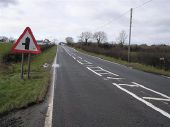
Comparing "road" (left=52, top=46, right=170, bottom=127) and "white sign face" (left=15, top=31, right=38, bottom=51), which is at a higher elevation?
"white sign face" (left=15, top=31, right=38, bottom=51)

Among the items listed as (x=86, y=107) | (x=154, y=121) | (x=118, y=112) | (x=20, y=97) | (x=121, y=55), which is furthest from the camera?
(x=121, y=55)

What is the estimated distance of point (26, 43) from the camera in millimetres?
12812

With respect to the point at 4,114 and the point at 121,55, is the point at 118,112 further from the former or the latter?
the point at 121,55

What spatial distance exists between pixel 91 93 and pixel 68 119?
3.61m

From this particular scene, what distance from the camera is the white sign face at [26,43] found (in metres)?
12.7

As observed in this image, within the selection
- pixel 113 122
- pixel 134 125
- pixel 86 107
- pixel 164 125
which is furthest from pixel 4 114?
pixel 164 125

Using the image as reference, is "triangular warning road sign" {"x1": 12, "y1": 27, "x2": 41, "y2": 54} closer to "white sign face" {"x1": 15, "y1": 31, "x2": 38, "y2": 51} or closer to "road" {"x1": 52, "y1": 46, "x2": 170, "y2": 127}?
"white sign face" {"x1": 15, "y1": 31, "x2": 38, "y2": 51}

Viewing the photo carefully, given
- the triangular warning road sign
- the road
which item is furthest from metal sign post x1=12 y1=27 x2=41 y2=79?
the road

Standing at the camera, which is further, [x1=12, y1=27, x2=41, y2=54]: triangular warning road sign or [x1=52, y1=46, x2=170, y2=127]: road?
[x1=12, y1=27, x2=41, y2=54]: triangular warning road sign

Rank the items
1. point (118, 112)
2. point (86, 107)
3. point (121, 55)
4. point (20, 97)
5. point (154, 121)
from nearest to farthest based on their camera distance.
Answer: point (154, 121) → point (118, 112) → point (86, 107) → point (20, 97) → point (121, 55)

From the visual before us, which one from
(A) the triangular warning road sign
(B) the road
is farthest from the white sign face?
(B) the road

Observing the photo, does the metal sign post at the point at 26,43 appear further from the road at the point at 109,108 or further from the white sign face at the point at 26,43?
the road at the point at 109,108

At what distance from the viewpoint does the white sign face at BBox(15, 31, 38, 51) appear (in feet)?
41.7

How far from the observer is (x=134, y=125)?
5.85m
